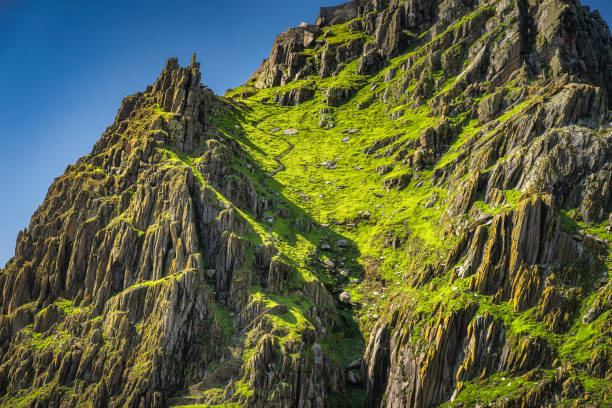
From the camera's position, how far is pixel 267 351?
49.4m

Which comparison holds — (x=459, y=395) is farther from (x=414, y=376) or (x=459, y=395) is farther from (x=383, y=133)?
(x=383, y=133)

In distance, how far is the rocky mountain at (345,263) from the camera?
45.7 meters

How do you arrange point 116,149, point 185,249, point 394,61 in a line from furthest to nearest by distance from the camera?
point 394,61 → point 116,149 → point 185,249

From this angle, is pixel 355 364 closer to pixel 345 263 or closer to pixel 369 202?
pixel 345 263

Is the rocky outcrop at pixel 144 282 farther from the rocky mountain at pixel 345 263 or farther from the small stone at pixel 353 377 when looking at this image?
the small stone at pixel 353 377

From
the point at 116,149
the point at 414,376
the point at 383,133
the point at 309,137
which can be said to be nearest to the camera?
the point at 414,376

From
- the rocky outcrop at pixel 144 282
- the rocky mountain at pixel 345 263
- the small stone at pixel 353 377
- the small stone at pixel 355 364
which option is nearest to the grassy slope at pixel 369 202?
the rocky mountain at pixel 345 263

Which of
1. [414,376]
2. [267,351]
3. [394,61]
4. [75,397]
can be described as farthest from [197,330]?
[394,61]

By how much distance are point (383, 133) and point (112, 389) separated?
92286 millimetres

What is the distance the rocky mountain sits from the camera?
45.7m

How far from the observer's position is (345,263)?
7244 centimetres

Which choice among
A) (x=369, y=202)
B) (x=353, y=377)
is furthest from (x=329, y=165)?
(x=353, y=377)

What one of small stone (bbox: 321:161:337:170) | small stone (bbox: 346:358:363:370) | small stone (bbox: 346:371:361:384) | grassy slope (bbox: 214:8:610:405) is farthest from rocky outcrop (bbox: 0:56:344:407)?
small stone (bbox: 321:161:337:170)

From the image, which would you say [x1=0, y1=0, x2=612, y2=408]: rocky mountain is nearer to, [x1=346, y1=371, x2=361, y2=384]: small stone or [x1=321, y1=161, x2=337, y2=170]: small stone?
[x1=346, y1=371, x2=361, y2=384]: small stone
